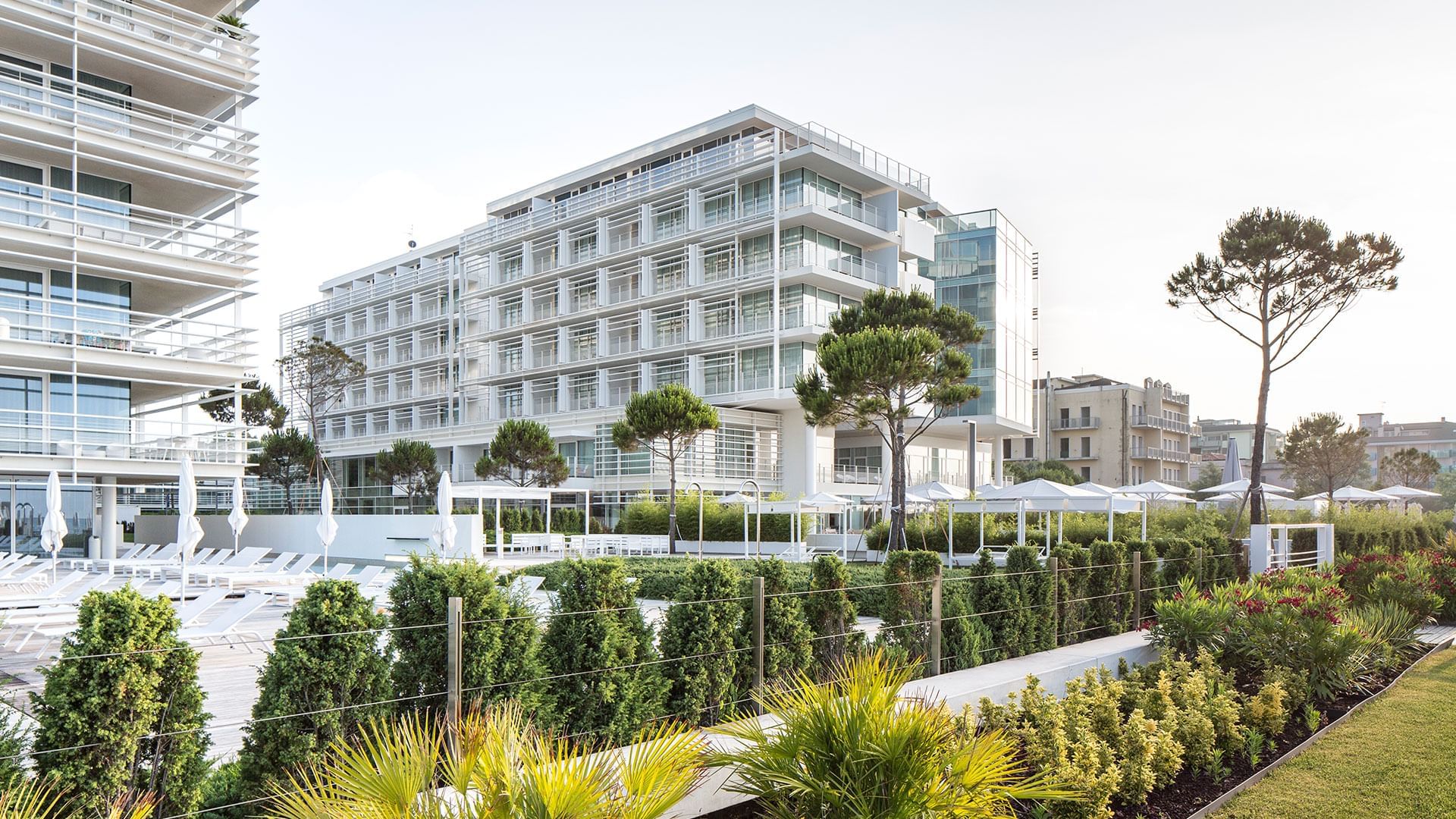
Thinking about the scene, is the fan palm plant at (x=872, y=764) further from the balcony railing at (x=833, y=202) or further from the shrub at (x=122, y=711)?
the balcony railing at (x=833, y=202)

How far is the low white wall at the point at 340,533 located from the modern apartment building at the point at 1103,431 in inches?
2022

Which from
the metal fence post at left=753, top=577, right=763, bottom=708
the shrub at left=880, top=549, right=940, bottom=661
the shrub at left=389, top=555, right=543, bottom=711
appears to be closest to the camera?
Result: the shrub at left=389, top=555, right=543, bottom=711

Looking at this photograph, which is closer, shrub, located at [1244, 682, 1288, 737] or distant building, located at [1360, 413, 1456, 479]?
shrub, located at [1244, 682, 1288, 737]

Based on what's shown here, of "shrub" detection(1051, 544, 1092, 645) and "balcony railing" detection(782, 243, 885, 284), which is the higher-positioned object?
"balcony railing" detection(782, 243, 885, 284)

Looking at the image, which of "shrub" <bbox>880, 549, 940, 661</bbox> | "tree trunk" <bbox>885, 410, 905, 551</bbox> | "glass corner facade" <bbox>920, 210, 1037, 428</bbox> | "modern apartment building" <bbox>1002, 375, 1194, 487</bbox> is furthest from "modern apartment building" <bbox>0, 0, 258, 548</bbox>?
"modern apartment building" <bbox>1002, 375, 1194, 487</bbox>

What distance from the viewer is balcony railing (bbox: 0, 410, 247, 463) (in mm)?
23203

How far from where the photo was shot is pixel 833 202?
42.8 metres

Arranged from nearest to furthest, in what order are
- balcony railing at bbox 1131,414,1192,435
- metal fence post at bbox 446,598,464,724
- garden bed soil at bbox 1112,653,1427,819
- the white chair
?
metal fence post at bbox 446,598,464,724 → garden bed soil at bbox 1112,653,1427,819 → the white chair → balcony railing at bbox 1131,414,1192,435

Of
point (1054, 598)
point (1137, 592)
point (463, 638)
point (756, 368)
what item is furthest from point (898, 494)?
point (463, 638)

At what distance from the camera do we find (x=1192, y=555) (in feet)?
46.9

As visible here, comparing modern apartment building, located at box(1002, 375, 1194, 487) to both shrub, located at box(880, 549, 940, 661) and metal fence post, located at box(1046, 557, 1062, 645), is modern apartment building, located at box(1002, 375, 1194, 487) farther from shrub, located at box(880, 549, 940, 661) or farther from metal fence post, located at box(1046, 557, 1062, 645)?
shrub, located at box(880, 549, 940, 661)

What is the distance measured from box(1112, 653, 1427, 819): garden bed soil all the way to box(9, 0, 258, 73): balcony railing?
27.9 m

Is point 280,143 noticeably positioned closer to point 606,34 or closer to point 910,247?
point 606,34

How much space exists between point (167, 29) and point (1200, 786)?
29001mm
